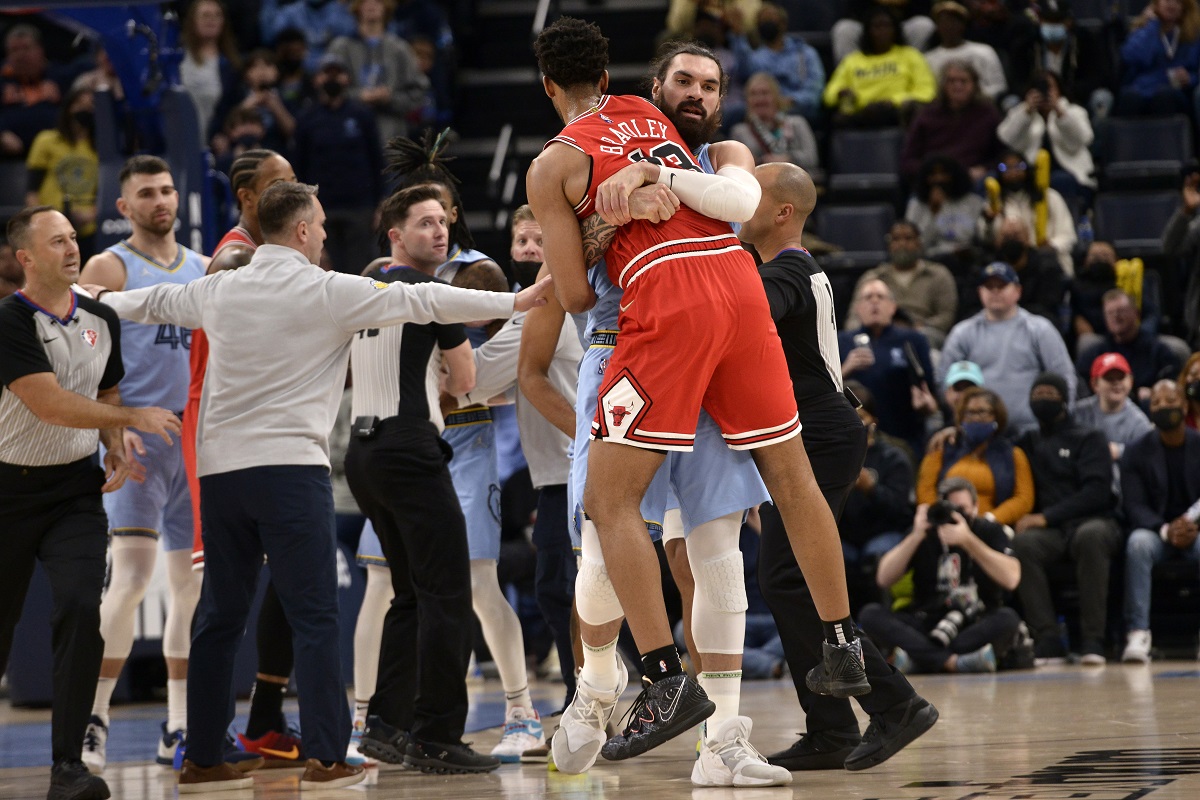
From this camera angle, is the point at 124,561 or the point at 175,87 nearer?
the point at 124,561

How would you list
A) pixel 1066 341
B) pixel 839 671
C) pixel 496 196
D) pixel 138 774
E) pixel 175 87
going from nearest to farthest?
pixel 839 671 → pixel 138 774 → pixel 175 87 → pixel 1066 341 → pixel 496 196

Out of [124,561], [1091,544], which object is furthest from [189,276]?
[1091,544]

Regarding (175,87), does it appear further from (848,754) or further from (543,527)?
(848,754)

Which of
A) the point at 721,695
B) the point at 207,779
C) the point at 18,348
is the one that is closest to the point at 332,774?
the point at 207,779

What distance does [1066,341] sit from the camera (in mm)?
11867

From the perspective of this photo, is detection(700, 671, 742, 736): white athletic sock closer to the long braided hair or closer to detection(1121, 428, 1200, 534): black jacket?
the long braided hair

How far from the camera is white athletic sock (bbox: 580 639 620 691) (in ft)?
15.1

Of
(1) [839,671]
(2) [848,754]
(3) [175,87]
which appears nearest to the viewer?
(1) [839,671]

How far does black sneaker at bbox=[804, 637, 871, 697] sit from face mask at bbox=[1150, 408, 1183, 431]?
20.4 feet

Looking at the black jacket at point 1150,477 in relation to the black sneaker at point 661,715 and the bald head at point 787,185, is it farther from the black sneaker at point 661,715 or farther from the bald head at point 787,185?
the black sneaker at point 661,715

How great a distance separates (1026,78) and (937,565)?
19.8 ft

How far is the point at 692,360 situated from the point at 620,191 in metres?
0.54

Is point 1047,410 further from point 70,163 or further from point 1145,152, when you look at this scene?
point 70,163

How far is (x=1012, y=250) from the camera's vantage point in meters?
11.6
